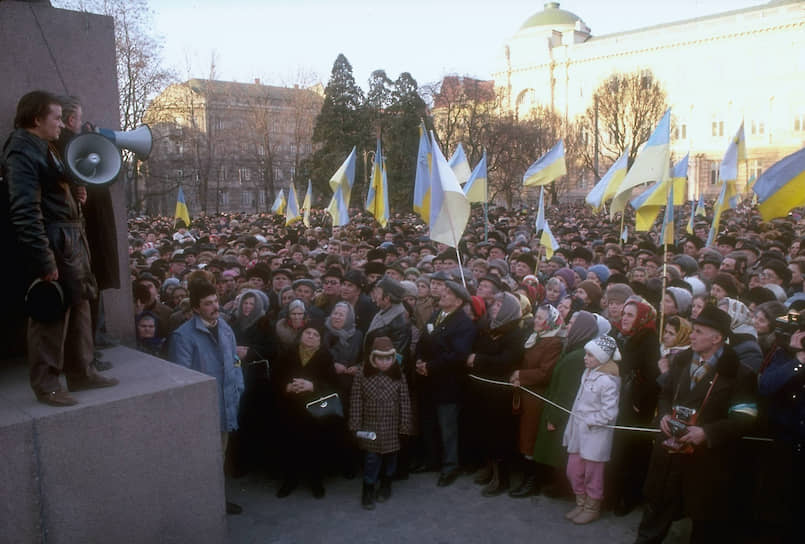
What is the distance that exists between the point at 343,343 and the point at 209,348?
123 cm

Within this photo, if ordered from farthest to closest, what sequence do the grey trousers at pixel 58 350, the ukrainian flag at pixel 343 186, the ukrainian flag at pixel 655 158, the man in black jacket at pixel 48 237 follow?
the ukrainian flag at pixel 343 186, the ukrainian flag at pixel 655 158, the grey trousers at pixel 58 350, the man in black jacket at pixel 48 237

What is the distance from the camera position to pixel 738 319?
518cm

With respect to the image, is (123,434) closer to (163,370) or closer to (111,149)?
(163,370)

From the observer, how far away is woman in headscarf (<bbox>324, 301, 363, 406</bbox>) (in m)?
5.95

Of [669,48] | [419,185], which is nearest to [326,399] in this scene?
[419,185]

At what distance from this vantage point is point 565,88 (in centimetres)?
7356

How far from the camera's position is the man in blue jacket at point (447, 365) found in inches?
231

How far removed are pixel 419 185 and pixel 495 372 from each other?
629 cm

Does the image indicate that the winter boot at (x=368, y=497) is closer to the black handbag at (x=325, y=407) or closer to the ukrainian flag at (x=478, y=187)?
the black handbag at (x=325, y=407)

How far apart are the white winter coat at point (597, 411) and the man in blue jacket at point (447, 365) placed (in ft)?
3.77

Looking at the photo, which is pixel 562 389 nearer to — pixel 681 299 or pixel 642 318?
pixel 642 318

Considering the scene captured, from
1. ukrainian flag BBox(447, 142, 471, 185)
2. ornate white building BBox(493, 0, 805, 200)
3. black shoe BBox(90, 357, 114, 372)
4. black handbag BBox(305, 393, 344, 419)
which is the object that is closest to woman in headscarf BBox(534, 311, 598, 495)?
black handbag BBox(305, 393, 344, 419)

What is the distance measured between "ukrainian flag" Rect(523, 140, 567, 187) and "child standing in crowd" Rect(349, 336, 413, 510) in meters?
6.55

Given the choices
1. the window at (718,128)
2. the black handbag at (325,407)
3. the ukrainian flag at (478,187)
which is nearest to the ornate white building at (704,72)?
the window at (718,128)
